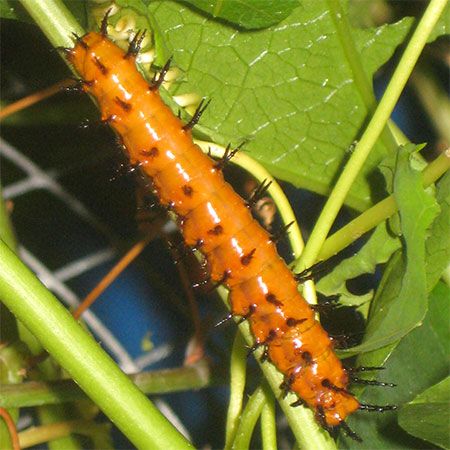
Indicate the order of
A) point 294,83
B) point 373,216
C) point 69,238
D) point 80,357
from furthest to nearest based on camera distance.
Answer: point 69,238 → point 294,83 → point 373,216 → point 80,357

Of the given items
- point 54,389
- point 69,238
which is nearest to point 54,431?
point 54,389

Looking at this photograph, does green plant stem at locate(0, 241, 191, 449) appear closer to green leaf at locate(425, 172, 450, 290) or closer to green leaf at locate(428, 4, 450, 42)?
green leaf at locate(425, 172, 450, 290)

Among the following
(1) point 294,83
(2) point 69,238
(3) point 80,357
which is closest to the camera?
(3) point 80,357

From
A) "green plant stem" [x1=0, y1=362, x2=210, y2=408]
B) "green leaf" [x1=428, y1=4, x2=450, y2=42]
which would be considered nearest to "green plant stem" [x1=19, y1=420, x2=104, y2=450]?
"green plant stem" [x1=0, y1=362, x2=210, y2=408]

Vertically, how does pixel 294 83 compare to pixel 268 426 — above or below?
above

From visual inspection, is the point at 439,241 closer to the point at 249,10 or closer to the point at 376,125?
the point at 376,125
